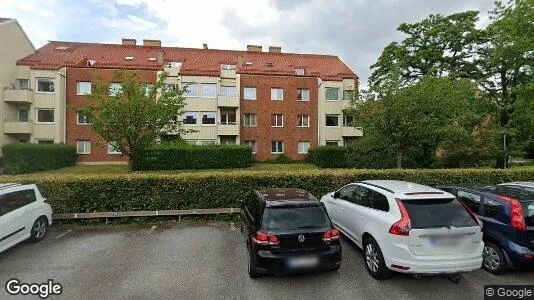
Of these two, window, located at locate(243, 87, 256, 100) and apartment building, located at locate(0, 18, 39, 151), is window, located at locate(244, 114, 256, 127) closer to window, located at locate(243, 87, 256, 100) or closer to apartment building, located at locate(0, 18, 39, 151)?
window, located at locate(243, 87, 256, 100)

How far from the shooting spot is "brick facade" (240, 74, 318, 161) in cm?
2886

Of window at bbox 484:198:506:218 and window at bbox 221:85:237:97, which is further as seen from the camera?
window at bbox 221:85:237:97

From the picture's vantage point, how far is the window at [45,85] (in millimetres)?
25203

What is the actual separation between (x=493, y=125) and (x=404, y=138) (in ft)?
39.1

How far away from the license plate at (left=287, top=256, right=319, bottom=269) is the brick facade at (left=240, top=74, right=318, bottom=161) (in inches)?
941

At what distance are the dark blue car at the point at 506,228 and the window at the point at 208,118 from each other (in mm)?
24249

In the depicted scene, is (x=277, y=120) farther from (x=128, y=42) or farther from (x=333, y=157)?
(x=128, y=42)

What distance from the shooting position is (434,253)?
450 centimetres

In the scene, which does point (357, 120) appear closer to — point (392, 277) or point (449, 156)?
point (449, 156)

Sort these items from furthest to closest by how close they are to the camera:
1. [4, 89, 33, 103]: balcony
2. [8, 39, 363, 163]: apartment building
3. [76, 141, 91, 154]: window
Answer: [76, 141, 91, 154]: window
[8, 39, 363, 163]: apartment building
[4, 89, 33, 103]: balcony

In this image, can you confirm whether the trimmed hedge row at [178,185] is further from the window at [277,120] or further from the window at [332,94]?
the window at [332,94]

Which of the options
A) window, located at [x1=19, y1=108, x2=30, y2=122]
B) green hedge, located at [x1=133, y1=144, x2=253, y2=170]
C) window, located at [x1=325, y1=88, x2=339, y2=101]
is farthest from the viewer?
window, located at [x1=325, y1=88, x2=339, y2=101]

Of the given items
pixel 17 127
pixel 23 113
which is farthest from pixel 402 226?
pixel 23 113

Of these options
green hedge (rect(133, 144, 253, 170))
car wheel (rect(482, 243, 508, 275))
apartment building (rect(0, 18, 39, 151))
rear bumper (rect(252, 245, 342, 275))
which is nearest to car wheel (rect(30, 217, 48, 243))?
rear bumper (rect(252, 245, 342, 275))
